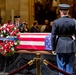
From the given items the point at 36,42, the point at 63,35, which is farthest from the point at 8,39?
the point at 63,35

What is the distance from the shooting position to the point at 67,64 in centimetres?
755

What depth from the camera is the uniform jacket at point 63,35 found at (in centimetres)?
746

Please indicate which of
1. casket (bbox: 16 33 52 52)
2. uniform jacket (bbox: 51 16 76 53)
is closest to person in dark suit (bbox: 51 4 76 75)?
uniform jacket (bbox: 51 16 76 53)

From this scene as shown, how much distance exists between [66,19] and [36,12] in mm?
9866

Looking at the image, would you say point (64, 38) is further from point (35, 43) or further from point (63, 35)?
point (35, 43)

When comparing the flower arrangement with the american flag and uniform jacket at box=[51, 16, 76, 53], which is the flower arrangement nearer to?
the american flag

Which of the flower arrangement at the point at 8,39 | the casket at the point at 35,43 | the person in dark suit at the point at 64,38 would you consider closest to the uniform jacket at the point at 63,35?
the person in dark suit at the point at 64,38

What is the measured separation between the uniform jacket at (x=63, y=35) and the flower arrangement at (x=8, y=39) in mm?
1778

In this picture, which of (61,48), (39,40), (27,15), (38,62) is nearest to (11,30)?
(39,40)

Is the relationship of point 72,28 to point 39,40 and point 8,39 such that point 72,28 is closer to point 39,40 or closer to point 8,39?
point 8,39

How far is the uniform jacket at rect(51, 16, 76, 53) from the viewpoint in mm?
7461

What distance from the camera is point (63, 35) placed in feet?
24.6

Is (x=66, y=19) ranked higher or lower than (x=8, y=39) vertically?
higher

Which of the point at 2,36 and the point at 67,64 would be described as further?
the point at 2,36
